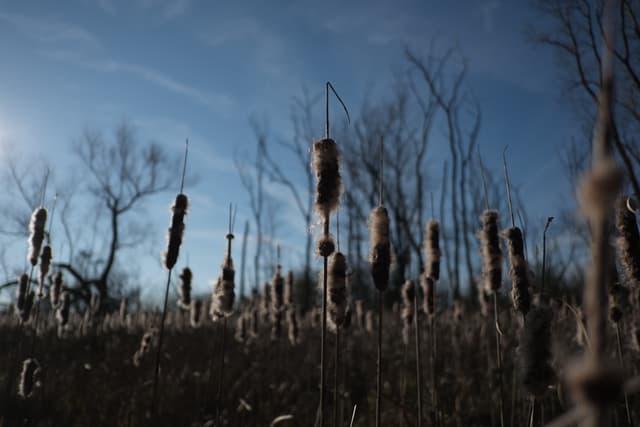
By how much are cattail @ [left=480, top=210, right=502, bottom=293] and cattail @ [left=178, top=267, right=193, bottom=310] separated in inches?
121

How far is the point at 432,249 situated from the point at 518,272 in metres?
1.14

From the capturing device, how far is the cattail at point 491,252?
89.4 inches

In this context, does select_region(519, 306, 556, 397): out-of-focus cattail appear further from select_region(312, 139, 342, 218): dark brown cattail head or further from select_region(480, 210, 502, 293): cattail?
select_region(480, 210, 502, 293): cattail

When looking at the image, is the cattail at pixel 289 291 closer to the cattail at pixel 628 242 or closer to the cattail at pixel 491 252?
the cattail at pixel 491 252

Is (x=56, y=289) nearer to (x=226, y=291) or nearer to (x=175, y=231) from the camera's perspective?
(x=226, y=291)

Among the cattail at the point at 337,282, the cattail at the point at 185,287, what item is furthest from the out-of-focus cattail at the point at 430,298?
the cattail at the point at 185,287

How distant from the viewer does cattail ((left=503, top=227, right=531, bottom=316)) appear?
178 cm

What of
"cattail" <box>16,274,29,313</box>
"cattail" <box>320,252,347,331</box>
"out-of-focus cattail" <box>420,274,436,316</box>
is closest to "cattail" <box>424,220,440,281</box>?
"out-of-focus cattail" <box>420,274,436,316</box>

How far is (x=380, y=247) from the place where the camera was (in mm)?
1774

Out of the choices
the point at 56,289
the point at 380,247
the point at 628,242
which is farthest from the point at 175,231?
the point at 56,289

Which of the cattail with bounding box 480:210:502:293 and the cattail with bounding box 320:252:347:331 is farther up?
the cattail with bounding box 480:210:502:293

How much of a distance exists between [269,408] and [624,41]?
47.8 ft

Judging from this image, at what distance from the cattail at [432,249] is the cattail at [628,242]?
1093 mm

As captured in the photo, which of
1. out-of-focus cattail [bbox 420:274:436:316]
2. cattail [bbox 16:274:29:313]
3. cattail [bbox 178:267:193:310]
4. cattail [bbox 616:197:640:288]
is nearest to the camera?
cattail [bbox 616:197:640:288]
